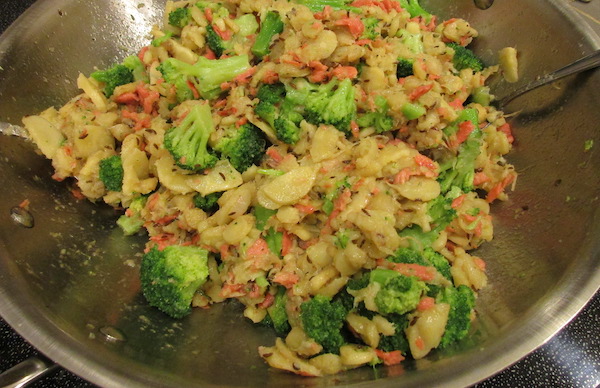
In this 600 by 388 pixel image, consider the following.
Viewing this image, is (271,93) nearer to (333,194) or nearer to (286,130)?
(286,130)

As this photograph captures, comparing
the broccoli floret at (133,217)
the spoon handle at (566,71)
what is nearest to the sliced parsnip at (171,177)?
the broccoli floret at (133,217)

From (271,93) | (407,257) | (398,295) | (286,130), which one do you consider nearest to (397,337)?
(398,295)

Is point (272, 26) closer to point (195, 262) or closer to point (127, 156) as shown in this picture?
point (127, 156)

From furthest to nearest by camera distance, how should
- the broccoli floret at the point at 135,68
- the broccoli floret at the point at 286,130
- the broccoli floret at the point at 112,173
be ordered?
the broccoli floret at the point at 135,68 → the broccoli floret at the point at 112,173 → the broccoli floret at the point at 286,130

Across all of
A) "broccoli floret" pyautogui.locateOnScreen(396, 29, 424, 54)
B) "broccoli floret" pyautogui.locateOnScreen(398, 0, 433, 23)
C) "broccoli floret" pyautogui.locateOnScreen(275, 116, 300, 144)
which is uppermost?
"broccoli floret" pyautogui.locateOnScreen(398, 0, 433, 23)

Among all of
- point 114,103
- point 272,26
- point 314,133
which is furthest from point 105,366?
point 272,26

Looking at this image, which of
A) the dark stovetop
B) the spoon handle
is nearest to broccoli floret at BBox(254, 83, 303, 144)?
Answer: the spoon handle

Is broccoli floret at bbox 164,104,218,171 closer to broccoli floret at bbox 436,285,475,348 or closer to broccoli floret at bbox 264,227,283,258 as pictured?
broccoli floret at bbox 264,227,283,258

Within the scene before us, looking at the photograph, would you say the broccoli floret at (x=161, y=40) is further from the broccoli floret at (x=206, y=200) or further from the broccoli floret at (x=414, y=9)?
the broccoli floret at (x=414, y=9)
